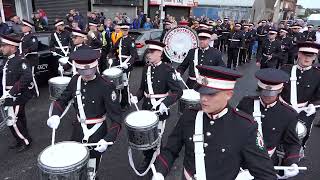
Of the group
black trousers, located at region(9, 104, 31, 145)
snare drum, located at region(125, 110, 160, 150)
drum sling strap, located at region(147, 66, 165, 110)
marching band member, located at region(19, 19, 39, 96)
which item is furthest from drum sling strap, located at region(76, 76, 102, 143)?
marching band member, located at region(19, 19, 39, 96)

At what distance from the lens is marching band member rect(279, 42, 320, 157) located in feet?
14.7

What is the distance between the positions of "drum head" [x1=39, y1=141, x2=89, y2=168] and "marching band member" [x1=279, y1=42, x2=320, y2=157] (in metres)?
3.02

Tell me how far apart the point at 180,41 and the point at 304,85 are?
9.63 feet

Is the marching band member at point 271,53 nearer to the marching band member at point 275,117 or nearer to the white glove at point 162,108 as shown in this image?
the white glove at point 162,108

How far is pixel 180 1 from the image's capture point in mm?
29531

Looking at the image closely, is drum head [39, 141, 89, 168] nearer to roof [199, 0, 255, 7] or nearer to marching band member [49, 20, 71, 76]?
marching band member [49, 20, 71, 76]

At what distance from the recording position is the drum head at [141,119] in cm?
368

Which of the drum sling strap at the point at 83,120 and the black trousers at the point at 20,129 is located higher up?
the drum sling strap at the point at 83,120

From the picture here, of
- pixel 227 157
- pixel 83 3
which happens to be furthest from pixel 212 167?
pixel 83 3

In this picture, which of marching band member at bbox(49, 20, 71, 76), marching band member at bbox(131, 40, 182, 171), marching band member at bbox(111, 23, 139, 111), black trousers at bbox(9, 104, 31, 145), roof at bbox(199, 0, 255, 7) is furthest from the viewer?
roof at bbox(199, 0, 255, 7)

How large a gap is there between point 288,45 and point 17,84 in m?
9.26

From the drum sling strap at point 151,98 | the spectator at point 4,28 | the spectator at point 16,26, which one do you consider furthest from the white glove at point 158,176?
the spectator at point 16,26

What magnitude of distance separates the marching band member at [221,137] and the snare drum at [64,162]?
0.83 meters

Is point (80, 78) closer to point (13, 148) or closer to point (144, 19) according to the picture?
point (13, 148)
